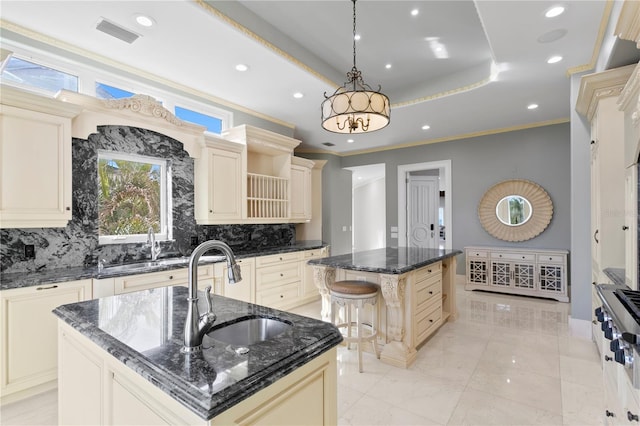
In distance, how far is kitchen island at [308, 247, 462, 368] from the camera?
2744 mm

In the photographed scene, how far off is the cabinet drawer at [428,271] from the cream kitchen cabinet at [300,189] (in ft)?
8.01

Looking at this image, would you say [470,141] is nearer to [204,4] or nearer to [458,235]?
[458,235]

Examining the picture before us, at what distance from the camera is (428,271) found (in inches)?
127

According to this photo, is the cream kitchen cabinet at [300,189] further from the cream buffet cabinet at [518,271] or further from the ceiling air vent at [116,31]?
the cream buffet cabinet at [518,271]

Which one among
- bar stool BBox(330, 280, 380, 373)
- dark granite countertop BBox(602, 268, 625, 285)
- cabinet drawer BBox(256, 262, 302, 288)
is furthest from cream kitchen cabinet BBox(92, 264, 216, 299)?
dark granite countertop BBox(602, 268, 625, 285)

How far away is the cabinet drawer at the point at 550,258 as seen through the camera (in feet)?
15.7

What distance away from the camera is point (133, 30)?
2.67 m

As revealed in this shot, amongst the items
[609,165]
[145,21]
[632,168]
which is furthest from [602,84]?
[145,21]

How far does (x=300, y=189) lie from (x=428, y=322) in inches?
116

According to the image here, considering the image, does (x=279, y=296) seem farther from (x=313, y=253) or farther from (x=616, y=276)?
(x=616, y=276)

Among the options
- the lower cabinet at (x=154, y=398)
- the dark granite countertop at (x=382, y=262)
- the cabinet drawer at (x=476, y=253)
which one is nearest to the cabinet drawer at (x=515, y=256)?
the cabinet drawer at (x=476, y=253)

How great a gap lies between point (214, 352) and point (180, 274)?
97.0 inches

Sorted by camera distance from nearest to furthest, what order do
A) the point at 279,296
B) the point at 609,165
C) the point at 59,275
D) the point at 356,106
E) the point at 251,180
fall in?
the point at 356,106
the point at 59,275
the point at 609,165
the point at 279,296
the point at 251,180

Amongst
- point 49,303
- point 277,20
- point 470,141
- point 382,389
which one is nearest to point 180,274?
point 49,303
